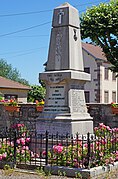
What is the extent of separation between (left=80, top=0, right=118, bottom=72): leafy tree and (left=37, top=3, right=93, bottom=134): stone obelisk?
12728 mm

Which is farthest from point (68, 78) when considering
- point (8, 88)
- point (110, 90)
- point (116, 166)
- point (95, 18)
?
point (110, 90)

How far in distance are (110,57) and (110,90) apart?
17.0m

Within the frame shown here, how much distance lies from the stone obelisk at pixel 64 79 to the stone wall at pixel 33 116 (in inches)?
188

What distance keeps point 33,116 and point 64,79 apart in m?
7.29

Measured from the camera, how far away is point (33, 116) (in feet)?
56.2

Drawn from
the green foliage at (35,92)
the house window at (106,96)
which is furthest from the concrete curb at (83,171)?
the house window at (106,96)

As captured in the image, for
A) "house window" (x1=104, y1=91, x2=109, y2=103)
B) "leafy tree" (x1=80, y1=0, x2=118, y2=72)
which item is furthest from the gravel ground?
"house window" (x1=104, y1=91, x2=109, y2=103)

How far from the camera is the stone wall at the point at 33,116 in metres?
15.4

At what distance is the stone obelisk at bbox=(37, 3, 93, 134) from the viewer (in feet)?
33.2

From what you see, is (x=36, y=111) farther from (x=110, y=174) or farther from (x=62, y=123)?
A: (x=110, y=174)

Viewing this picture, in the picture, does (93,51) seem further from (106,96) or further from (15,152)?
(15,152)

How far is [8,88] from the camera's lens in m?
35.3

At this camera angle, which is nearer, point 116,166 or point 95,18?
point 116,166

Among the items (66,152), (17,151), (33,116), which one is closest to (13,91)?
(33,116)
